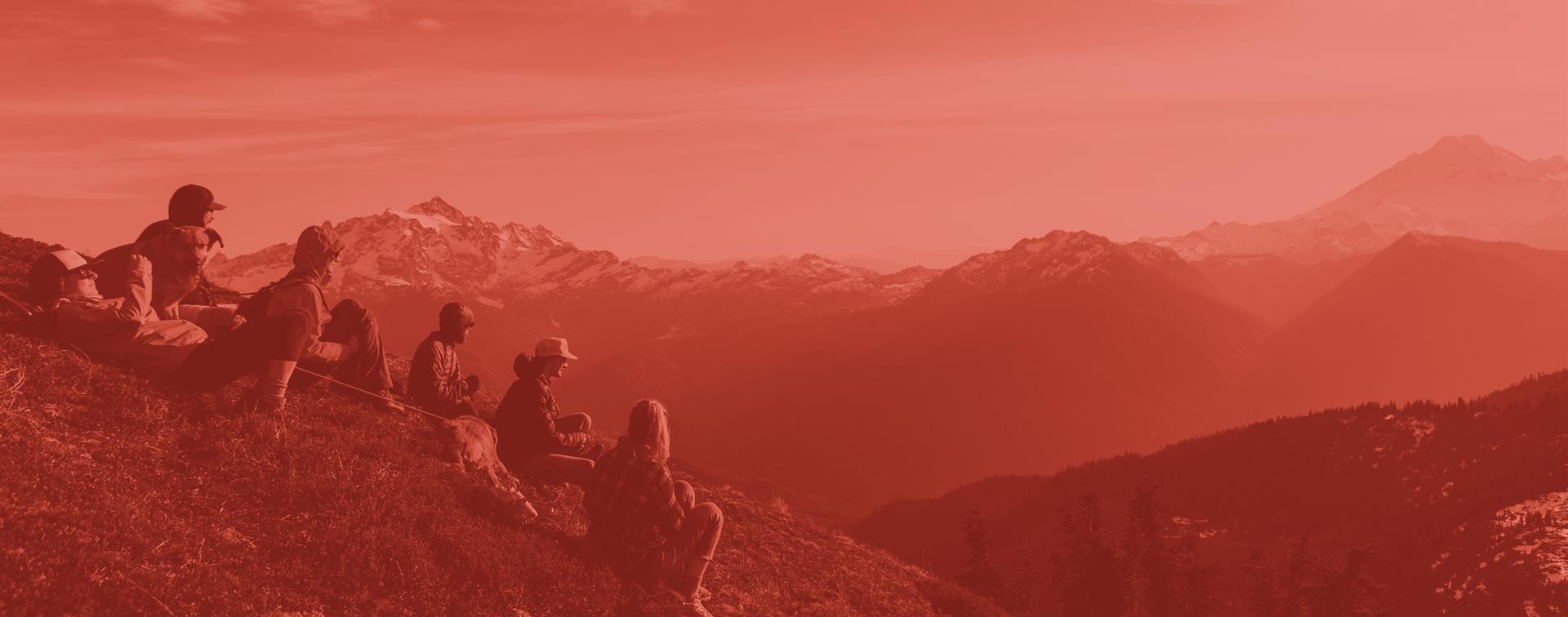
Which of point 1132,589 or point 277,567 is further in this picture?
point 1132,589

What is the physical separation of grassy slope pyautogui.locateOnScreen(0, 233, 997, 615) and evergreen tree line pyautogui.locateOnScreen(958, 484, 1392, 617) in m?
41.7

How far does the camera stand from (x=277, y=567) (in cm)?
1125

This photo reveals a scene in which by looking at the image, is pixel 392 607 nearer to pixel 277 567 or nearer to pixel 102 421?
pixel 277 567

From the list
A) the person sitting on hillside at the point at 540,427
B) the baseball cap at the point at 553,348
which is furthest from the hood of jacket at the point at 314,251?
the baseball cap at the point at 553,348

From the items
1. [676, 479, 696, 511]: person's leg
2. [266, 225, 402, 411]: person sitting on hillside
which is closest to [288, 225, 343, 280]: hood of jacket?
[266, 225, 402, 411]: person sitting on hillside

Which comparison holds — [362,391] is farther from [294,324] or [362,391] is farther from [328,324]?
[294,324]

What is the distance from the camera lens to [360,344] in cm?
1689

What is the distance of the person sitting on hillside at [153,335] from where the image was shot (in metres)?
14.2

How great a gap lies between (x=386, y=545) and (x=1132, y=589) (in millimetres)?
61954

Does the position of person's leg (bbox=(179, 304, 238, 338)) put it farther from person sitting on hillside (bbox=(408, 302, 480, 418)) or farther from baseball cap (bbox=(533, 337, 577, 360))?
baseball cap (bbox=(533, 337, 577, 360))

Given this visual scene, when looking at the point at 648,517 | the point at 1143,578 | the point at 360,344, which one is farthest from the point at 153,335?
the point at 1143,578

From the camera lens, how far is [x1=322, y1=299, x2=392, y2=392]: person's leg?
16516mm

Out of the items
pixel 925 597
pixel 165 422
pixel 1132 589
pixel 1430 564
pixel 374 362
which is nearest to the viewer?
pixel 165 422

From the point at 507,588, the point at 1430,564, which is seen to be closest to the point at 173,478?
the point at 507,588
